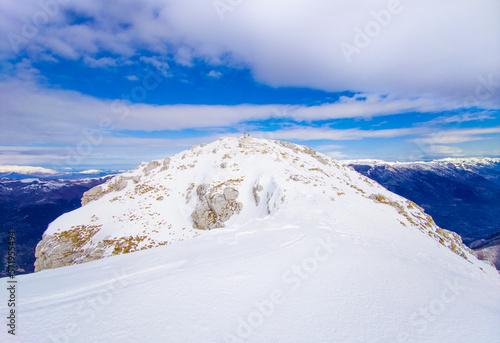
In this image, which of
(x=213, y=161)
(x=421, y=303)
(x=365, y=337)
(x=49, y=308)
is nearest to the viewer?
(x=365, y=337)

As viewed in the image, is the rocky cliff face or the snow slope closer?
the snow slope

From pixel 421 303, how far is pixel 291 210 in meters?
12.7

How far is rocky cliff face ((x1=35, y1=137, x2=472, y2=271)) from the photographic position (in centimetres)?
2473

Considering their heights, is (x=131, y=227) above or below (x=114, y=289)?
below

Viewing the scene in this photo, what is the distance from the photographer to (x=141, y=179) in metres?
45.2

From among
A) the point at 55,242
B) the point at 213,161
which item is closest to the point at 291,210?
the point at 213,161

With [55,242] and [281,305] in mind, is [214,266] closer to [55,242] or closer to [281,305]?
[281,305]

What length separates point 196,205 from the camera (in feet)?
112

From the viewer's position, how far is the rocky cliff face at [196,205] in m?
24.7

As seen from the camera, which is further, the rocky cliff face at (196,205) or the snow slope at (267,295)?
the rocky cliff face at (196,205)

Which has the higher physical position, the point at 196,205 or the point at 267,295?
the point at 267,295

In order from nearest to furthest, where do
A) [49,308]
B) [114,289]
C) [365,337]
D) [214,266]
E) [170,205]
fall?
[365,337] → [49,308] → [114,289] → [214,266] → [170,205]

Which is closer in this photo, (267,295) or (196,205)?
(267,295)

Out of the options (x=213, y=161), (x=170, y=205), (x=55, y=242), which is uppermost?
(x=213, y=161)
